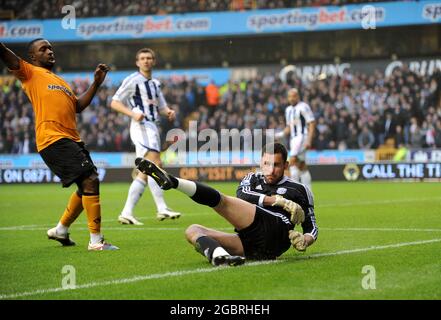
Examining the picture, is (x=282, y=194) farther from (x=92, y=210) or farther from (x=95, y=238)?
(x=95, y=238)

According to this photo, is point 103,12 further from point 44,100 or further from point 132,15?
point 44,100

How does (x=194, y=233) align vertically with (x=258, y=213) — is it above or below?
below

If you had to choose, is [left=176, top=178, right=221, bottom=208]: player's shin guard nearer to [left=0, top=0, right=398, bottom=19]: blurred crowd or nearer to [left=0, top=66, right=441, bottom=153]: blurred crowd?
[left=0, top=66, right=441, bottom=153]: blurred crowd

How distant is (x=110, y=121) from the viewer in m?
36.4

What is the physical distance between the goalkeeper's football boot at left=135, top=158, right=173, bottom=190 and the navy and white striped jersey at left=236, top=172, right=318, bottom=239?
1.09 meters

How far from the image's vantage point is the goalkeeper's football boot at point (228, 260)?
7461 mm

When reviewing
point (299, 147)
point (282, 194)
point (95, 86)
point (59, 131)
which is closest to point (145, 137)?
point (95, 86)

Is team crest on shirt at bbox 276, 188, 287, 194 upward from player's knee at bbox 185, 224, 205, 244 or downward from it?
upward

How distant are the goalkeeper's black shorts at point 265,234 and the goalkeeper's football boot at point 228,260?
14.4 inches

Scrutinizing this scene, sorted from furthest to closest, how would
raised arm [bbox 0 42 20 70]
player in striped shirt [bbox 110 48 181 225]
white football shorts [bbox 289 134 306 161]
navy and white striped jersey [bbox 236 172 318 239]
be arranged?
1. white football shorts [bbox 289 134 306 161]
2. player in striped shirt [bbox 110 48 181 225]
3. raised arm [bbox 0 42 20 70]
4. navy and white striped jersey [bbox 236 172 318 239]

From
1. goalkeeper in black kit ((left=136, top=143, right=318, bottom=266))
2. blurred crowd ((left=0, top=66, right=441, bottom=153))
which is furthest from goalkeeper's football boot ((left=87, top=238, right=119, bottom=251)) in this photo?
blurred crowd ((left=0, top=66, right=441, bottom=153))

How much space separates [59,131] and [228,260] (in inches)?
115

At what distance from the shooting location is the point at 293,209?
755cm

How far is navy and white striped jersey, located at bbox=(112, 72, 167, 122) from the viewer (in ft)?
45.0
